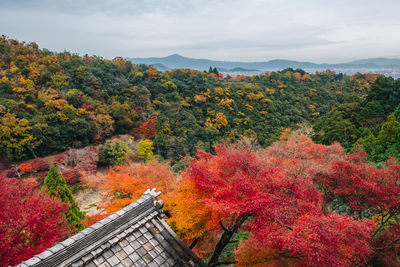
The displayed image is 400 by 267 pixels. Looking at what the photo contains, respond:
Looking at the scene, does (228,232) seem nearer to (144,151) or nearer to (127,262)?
(127,262)

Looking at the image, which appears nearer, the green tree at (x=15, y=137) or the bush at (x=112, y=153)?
the green tree at (x=15, y=137)

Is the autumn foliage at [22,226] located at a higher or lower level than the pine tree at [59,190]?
higher

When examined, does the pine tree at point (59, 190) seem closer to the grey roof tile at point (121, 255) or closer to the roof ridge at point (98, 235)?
the roof ridge at point (98, 235)

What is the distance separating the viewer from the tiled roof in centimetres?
354

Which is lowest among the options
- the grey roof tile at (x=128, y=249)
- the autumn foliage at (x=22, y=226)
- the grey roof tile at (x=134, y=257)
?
the autumn foliage at (x=22, y=226)

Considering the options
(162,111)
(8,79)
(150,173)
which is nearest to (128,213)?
(150,173)

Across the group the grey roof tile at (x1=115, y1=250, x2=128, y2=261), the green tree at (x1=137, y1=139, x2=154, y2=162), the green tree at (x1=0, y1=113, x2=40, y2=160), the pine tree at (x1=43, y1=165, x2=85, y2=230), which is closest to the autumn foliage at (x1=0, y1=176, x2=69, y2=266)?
the grey roof tile at (x1=115, y1=250, x2=128, y2=261)

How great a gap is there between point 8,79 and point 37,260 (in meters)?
33.7

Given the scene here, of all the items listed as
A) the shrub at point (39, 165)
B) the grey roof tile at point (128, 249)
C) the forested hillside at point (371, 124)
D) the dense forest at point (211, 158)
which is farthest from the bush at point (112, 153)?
the forested hillside at point (371, 124)

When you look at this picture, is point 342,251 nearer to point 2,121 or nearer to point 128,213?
point 128,213

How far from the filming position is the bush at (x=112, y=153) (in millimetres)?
23781

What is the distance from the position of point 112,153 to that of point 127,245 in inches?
828

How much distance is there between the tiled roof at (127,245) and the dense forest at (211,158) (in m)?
1.69

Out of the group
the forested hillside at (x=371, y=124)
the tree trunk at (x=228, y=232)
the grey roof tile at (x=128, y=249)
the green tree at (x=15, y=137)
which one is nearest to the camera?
the grey roof tile at (x=128, y=249)
